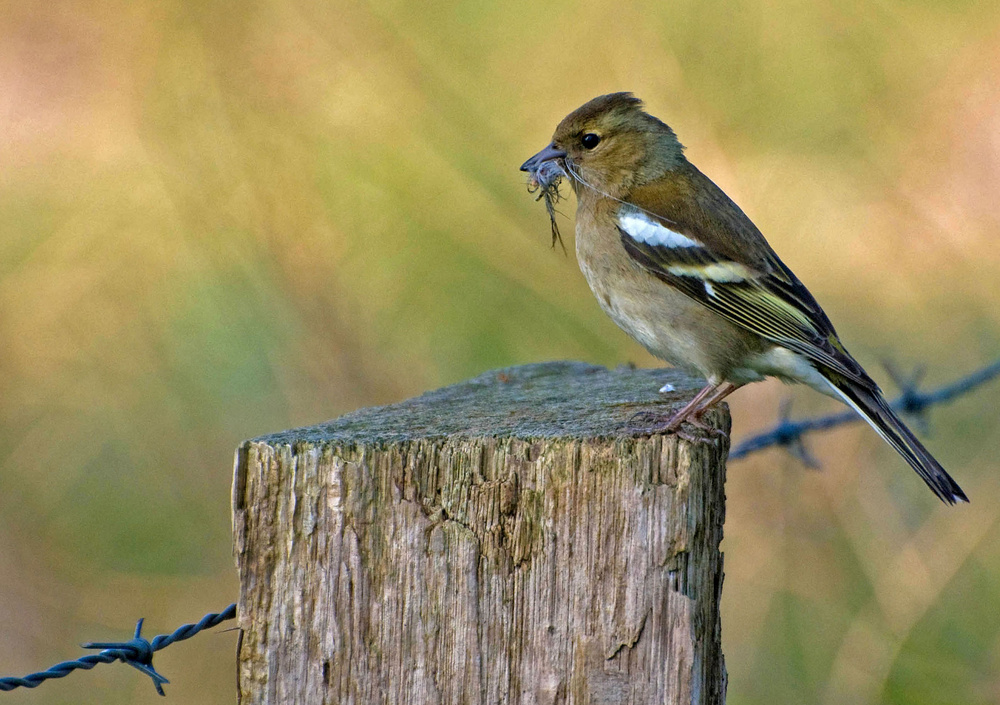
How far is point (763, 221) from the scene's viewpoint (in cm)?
584

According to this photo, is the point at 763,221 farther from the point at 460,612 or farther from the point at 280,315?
the point at 460,612

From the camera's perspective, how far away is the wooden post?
1896mm

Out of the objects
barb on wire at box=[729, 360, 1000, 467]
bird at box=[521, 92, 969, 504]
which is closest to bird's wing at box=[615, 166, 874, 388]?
bird at box=[521, 92, 969, 504]

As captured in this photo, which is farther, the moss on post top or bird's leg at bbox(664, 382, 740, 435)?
bird's leg at bbox(664, 382, 740, 435)

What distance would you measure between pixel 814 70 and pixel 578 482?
199 inches

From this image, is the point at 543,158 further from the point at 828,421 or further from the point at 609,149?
the point at 828,421

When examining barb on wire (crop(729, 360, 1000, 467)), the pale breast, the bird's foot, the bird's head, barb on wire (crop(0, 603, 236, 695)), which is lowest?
barb on wire (crop(0, 603, 236, 695))

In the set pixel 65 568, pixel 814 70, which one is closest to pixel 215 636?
pixel 65 568

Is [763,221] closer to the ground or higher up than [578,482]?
higher up

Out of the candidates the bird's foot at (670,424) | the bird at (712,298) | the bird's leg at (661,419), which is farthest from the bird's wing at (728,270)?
the bird's foot at (670,424)

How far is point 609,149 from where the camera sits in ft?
13.2

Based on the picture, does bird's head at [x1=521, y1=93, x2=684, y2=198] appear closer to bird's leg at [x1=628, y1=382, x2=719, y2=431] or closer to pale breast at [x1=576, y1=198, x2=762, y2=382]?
pale breast at [x1=576, y1=198, x2=762, y2=382]

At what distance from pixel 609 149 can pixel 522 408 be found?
170 cm

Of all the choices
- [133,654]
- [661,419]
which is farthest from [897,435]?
[133,654]
